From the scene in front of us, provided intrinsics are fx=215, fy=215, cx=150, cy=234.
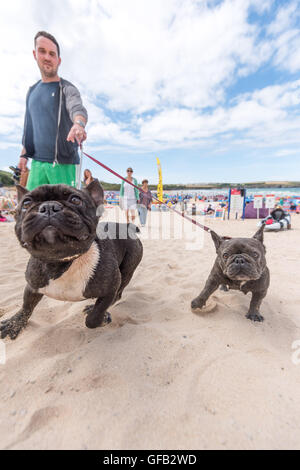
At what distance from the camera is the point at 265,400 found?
1.20m

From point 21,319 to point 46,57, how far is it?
10.2 feet

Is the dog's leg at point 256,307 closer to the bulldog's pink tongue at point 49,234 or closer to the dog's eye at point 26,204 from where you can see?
the bulldog's pink tongue at point 49,234

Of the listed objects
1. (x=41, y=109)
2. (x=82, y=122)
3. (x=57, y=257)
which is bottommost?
(x=57, y=257)

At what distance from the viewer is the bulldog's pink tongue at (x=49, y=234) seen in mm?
1242

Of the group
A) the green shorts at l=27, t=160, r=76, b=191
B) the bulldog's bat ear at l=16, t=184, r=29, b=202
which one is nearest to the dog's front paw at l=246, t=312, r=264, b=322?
the bulldog's bat ear at l=16, t=184, r=29, b=202

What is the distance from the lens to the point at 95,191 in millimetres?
1701

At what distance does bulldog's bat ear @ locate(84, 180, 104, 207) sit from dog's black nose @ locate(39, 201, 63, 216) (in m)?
0.41

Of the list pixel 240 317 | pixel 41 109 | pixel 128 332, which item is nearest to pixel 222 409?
pixel 128 332

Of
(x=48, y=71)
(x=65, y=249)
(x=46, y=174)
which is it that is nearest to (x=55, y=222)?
(x=65, y=249)

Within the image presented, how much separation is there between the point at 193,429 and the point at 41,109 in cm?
360

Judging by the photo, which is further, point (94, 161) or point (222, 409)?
point (94, 161)

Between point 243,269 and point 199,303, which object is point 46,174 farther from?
point 243,269

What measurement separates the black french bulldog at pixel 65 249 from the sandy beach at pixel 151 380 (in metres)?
0.28
